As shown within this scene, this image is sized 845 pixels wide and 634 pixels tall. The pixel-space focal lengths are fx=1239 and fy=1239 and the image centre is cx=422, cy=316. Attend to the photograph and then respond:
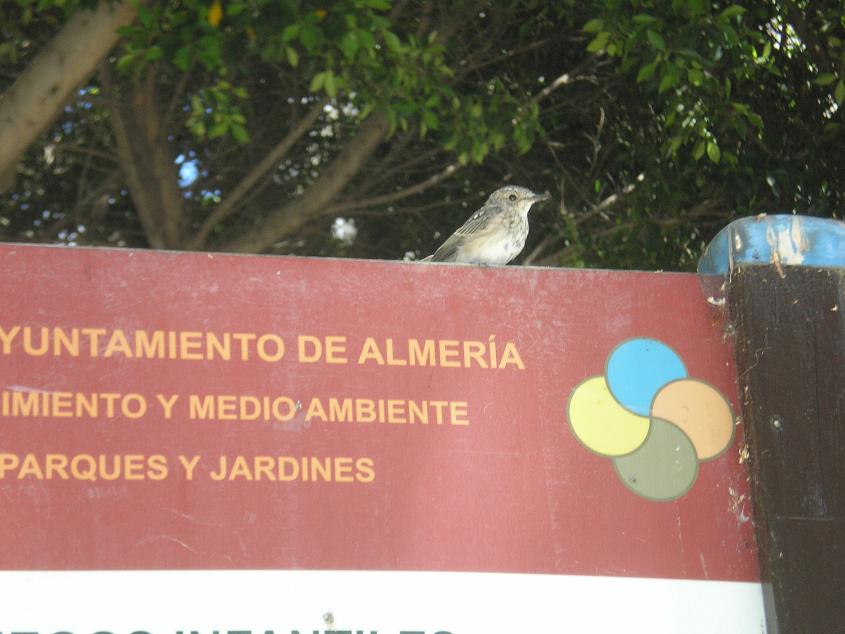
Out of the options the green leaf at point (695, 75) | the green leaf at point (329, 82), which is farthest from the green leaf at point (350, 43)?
the green leaf at point (695, 75)

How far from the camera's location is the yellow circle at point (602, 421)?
9.12 feet

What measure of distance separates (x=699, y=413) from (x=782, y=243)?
1.63 feet

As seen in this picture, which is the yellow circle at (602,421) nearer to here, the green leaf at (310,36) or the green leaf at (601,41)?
the green leaf at (310,36)

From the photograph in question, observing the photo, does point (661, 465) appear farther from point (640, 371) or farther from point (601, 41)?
point (601, 41)

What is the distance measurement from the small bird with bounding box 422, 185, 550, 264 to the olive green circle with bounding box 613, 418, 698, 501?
217 centimetres

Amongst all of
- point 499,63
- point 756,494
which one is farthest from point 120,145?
point 756,494

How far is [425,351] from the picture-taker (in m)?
2.77

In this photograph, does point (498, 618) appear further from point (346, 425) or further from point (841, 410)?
point (841, 410)

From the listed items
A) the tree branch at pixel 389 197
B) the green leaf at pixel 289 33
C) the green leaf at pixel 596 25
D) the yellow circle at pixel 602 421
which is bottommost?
the yellow circle at pixel 602 421

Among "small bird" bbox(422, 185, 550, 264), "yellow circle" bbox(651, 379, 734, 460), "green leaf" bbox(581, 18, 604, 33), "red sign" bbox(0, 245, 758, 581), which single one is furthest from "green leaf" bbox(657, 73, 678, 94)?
"yellow circle" bbox(651, 379, 734, 460)

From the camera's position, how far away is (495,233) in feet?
16.5

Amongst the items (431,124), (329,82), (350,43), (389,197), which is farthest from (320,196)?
(350,43)

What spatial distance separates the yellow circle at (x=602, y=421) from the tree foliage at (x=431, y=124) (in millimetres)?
2339

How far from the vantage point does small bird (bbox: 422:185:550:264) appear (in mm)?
4996
